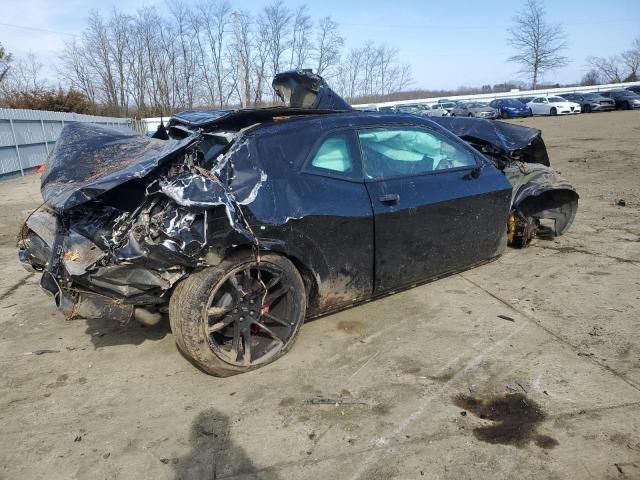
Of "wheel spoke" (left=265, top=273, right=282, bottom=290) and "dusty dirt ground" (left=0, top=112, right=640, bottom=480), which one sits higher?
"wheel spoke" (left=265, top=273, right=282, bottom=290)

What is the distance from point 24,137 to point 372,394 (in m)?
17.5

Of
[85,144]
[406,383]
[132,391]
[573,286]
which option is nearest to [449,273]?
[573,286]

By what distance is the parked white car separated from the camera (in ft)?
109

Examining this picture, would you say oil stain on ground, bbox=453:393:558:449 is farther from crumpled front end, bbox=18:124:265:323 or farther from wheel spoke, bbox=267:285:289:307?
crumpled front end, bbox=18:124:265:323

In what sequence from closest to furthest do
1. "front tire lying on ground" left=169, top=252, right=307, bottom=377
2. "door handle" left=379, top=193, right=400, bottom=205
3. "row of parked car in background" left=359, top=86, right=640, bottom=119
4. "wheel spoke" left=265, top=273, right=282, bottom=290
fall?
"front tire lying on ground" left=169, top=252, right=307, bottom=377 → "wheel spoke" left=265, top=273, right=282, bottom=290 → "door handle" left=379, top=193, right=400, bottom=205 → "row of parked car in background" left=359, top=86, right=640, bottom=119

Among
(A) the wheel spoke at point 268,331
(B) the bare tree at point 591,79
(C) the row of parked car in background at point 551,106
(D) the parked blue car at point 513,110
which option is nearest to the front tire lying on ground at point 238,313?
(A) the wheel spoke at point 268,331

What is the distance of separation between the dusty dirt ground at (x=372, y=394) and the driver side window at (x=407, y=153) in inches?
44.6

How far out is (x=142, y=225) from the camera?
9.47 feet

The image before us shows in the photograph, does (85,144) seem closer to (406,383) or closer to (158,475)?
(158,475)

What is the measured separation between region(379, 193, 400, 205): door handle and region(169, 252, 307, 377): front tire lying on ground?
2.87 feet

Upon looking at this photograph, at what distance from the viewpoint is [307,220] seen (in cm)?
323

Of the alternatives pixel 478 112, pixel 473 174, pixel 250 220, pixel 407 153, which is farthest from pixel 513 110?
pixel 250 220

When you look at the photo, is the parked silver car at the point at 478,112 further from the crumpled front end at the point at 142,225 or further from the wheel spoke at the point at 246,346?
the wheel spoke at the point at 246,346

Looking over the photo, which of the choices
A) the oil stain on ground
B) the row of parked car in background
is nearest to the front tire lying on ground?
the oil stain on ground
